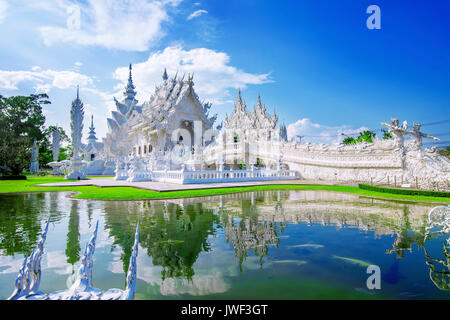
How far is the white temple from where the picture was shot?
15.0m

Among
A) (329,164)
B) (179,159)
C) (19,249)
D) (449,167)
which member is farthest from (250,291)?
(179,159)

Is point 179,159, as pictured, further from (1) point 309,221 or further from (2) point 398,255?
(2) point 398,255

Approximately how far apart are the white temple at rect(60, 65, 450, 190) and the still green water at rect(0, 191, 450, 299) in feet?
29.4

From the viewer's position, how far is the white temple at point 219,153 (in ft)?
49.2

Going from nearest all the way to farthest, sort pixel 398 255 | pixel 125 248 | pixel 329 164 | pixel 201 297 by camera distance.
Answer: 1. pixel 201 297
2. pixel 398 255
3. pixel 125 248
4. pixel 329 164

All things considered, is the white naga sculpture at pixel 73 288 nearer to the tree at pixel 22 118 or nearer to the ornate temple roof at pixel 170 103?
the ornate temple roof at pixel 170 103

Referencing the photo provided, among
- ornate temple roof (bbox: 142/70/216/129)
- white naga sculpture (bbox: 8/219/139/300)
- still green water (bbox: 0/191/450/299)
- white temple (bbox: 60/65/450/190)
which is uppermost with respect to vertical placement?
ornate temple roof (bbox: 142/70/216/129)

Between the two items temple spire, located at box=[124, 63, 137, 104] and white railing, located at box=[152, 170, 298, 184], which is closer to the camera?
white railing, located at box=[152, 170, 298, 184]

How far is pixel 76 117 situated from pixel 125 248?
23119 mm

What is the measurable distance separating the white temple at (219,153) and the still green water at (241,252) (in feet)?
29.4

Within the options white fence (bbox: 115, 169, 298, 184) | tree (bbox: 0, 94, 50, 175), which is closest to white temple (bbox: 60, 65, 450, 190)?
white fence (bbox: 115, 169, 298, 184)

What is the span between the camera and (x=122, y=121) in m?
42.3

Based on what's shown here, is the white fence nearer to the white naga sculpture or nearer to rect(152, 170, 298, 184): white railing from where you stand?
rect(152, 170, 298, 184): white railing

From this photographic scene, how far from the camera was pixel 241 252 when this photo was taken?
4.23 metres
